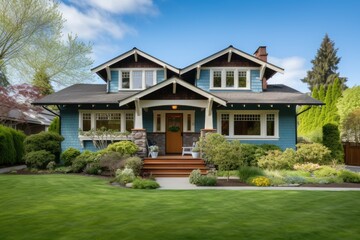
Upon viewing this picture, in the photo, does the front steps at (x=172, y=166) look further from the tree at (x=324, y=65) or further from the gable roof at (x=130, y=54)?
the tree at (x=324, y=65)

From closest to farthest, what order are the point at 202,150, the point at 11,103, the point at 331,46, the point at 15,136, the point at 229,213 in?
1. the point at 229,213
2. the point at 202,150
3. the point at 15,136
4. the point at 11,103
5. the point at 331,46

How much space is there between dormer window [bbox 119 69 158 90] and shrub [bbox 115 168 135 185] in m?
7.57

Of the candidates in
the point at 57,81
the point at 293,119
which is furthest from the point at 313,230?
A: the point at 57,81

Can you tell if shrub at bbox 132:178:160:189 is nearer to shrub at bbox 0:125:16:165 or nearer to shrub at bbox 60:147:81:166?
shrub at bbox 60:147:81:166

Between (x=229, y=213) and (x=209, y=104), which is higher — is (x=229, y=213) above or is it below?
below

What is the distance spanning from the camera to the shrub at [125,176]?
10804mm

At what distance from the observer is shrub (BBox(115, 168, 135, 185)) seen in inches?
425

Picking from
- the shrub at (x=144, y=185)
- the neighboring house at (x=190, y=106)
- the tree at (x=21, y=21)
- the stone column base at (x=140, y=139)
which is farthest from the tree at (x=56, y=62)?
the shrub at (x=144, y=185)

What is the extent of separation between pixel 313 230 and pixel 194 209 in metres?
2.54

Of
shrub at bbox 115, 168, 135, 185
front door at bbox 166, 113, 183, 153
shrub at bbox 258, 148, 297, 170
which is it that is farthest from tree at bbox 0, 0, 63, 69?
shrub at bbox 258, 148, 297, 170

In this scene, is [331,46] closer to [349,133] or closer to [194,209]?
[349,133]

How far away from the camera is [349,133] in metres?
22.5

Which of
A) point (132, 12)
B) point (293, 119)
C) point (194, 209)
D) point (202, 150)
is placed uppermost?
point (132, 12)

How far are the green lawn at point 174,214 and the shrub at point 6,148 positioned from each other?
8.46 metres
